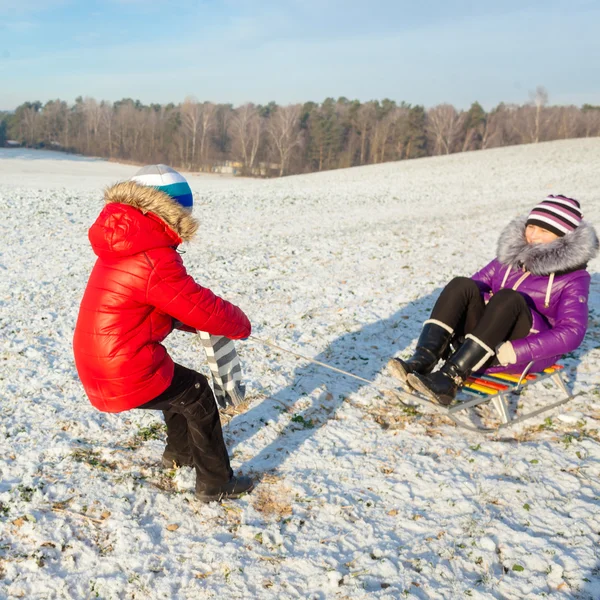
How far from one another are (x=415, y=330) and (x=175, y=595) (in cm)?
442

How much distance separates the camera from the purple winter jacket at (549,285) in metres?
4.27

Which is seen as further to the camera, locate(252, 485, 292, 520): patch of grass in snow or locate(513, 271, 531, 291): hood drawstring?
locate(513, 271, 531, 291): hood drawstring

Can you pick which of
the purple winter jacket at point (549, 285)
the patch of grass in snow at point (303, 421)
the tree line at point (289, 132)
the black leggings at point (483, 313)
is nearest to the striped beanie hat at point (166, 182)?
the patch of grass in snow at point (303, 421)

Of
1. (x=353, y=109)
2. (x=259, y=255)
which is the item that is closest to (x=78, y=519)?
(x=259, y=255)

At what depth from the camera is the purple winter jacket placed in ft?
14.0

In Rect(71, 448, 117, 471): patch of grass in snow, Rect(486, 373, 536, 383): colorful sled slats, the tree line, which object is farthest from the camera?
the tree line

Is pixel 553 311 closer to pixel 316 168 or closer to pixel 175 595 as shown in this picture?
pixel 175 595

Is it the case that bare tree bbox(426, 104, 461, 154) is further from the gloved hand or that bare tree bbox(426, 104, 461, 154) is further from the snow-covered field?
the gloved hand

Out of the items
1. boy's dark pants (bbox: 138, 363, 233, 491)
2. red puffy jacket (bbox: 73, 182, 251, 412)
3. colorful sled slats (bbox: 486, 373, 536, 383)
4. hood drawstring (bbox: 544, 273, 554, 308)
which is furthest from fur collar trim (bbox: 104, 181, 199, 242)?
hood drawstring (bbox: 544, 273, 554, 308)

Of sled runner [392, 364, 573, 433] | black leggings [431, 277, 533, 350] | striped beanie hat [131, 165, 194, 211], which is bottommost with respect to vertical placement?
sled runner [392, 364, 573, 433]

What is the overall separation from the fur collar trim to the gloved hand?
2618 mm

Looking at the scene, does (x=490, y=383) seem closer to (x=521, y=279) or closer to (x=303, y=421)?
(x=521, y=279)

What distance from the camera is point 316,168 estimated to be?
66.8m

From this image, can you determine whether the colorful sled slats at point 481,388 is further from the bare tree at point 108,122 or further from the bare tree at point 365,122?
the bare tree at point 108,122
